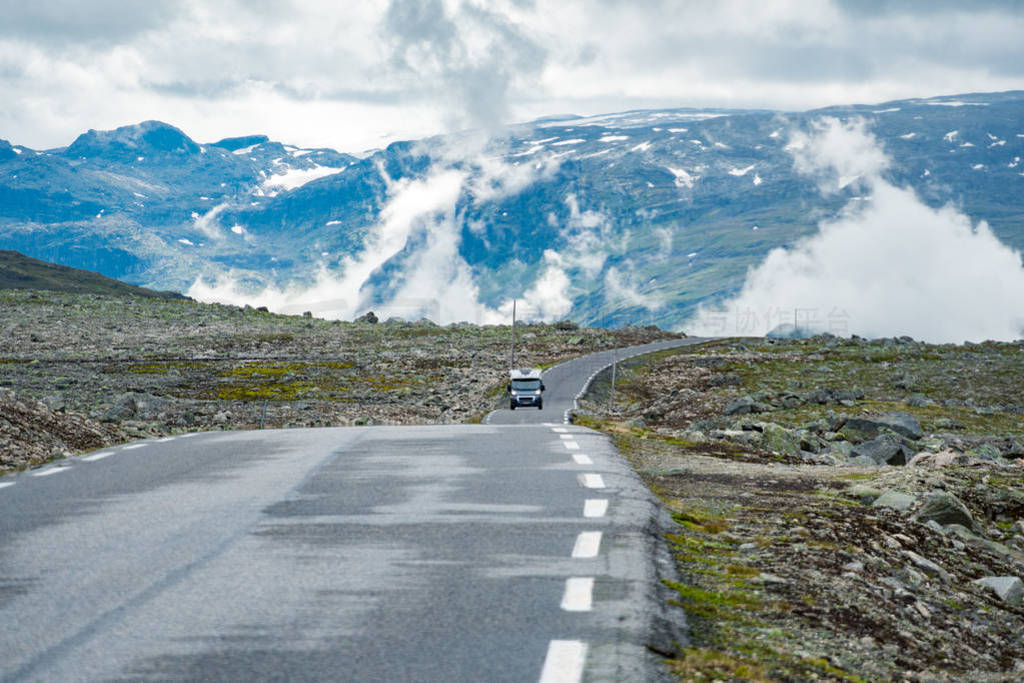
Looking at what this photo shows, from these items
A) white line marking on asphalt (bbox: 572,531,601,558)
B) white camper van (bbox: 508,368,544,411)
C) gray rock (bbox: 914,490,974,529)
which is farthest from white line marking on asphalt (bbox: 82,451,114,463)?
white camper van (bbox: 508,368,544,411)

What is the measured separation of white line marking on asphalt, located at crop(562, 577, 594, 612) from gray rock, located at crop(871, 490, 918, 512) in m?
5.63

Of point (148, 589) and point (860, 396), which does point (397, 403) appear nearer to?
point (860, 396)

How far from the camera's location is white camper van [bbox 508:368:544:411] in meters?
53.1

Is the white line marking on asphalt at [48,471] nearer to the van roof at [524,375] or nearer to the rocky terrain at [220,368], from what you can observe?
the rocky terrain at [220,368]

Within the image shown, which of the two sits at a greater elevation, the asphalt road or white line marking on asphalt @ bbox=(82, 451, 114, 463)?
the asphalt road

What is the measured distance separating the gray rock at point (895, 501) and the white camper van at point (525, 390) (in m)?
41.4

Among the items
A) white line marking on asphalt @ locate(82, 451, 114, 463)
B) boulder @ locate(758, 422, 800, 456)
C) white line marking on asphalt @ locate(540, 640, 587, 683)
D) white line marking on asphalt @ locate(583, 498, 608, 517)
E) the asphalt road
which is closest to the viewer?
white line marking on asphalt @ locate(540, 640, 587, 683)

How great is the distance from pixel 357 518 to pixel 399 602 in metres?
2.91

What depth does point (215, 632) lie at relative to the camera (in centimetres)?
581

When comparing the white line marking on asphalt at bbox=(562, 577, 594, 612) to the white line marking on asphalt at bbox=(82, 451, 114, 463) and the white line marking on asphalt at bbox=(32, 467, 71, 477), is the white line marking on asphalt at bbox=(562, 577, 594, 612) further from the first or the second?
the white line marking on asphalt at bbox=(82, 451, 114, 463)

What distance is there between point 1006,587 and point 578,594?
184 inches

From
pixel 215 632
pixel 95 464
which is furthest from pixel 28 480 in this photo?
pixel 215 632

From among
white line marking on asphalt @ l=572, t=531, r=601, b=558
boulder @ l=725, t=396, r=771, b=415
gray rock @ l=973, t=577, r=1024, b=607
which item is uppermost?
white line marking on asphalt @ l=572, t=531, r=601, b=558

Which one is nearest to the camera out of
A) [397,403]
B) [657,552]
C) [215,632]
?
[215,632]
